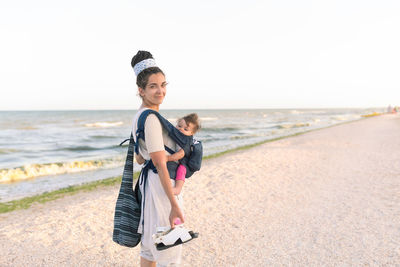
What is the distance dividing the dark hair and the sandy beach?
258 centimetres

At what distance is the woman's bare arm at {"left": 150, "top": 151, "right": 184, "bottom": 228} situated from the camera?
5.66 feet

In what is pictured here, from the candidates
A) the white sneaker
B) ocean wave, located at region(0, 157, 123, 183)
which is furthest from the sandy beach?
ocean wave, located at region(0, 157, 123, 183)

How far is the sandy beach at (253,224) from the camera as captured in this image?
3.59 m

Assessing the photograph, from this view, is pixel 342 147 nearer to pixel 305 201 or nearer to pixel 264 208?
pixel 305 201

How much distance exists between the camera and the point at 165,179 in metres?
1.75

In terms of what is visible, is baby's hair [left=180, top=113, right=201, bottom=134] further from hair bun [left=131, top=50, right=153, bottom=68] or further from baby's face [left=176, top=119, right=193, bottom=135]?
hair bun [left=131, top=50, right=153, bottom=68]

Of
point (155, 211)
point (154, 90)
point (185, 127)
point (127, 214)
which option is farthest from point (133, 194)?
point (154, 90)

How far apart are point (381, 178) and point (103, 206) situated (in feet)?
23.4

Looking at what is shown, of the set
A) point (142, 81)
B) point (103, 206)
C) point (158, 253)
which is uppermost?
point (142, 81)

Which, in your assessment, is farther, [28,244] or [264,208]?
[264,208]

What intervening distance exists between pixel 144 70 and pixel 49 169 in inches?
412

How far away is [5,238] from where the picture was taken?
4258 millimetres

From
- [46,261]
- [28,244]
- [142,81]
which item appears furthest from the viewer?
[28,244]

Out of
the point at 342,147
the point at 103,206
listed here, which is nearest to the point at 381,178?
the point at 342,147
